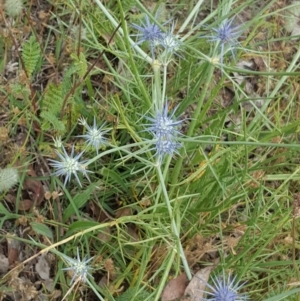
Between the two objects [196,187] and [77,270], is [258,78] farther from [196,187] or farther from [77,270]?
[77,270]

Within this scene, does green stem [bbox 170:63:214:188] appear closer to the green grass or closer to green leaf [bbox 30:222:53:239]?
the green grass

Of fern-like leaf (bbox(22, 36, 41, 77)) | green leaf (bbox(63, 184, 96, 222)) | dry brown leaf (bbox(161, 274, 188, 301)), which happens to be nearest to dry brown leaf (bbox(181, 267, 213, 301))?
dry brown leaf (bbox(161, 274, 188, 301))

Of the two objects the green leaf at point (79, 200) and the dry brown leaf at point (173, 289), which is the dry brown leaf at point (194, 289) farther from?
the green leaf at point (79, 200)

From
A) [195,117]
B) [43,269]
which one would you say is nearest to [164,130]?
[195,117]

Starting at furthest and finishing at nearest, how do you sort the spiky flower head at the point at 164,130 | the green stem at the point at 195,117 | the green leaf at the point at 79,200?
the green leaf at the point at 79,200
the green stem at the point at 195,117
the spiky flower head at the point at 164,130

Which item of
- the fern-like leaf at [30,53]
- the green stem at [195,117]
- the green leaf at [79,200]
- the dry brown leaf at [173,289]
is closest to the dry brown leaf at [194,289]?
the dry brown leaf at [173,289]

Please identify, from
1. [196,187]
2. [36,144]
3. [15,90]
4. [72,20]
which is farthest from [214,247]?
[72,20]
